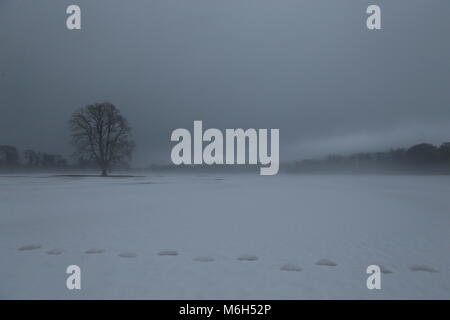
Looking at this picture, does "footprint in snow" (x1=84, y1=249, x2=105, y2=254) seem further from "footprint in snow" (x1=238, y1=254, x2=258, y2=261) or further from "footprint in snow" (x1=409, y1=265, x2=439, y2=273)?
"footprint in snow" (x1=409, y1=265, x2=439, y2=273)

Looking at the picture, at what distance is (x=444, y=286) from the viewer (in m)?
3.54

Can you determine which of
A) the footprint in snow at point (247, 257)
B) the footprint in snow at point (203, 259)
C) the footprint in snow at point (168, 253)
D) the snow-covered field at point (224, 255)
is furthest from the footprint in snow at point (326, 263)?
the footprint in snow at point (168, 253)

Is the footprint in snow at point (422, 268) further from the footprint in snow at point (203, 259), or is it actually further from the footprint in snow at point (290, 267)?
the footprint in snow at point (203, 259)

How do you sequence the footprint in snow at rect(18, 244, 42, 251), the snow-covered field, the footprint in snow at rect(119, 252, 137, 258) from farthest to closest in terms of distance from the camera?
the footprint in snow at rect(18, 244, 42, 251) → the footprint in snow at rect(119, 252, 137, 258) → the snow-covered field

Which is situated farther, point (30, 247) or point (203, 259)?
point (30, 247)

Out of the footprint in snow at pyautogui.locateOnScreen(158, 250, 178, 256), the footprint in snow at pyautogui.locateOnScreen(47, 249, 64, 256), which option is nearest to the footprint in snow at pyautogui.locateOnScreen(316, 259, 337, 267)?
the footprint in snow at pyautogui.locateOnScreen(158, 250, 178, 256)

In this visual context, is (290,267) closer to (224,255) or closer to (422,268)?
(224,255)

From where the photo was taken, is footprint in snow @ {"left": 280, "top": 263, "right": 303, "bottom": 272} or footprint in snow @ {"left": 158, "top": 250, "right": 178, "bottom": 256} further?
footprint in snow @ {"left": 158, "top": 250, "right": 178, "bottom": 256}

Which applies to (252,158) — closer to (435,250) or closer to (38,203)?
(435,250)

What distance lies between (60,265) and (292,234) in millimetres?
4442

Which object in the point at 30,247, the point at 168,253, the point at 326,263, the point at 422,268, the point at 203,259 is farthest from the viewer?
the point at 30,247

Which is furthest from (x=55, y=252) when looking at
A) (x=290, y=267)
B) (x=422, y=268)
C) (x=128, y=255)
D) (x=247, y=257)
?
(x=422, y=268)
